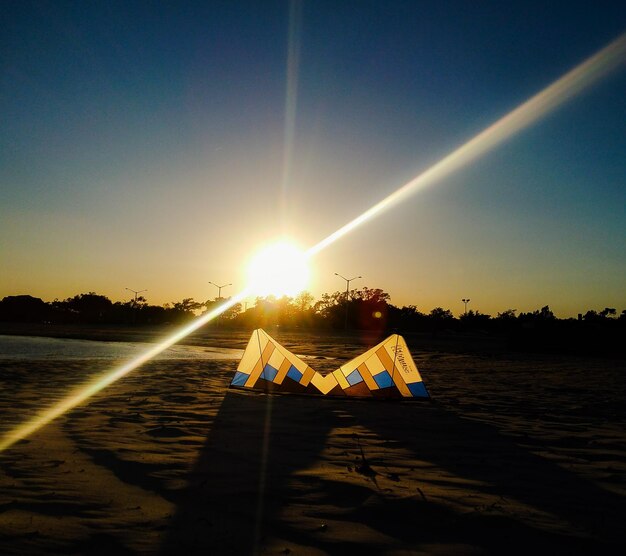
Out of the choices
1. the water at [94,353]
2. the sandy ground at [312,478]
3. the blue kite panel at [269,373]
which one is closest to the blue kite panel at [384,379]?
the sandy ground at [312,478]

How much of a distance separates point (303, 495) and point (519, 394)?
8.62 meters

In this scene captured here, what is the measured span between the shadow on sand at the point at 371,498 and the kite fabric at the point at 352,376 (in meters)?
3.36

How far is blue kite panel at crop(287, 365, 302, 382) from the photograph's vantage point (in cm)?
1151

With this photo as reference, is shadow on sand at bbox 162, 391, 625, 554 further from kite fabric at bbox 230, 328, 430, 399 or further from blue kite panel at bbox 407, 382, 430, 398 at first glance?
kite fabric at bbox 230, 328, 430, 399

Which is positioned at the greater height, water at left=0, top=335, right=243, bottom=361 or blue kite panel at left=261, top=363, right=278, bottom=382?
water at left=0, top=335, right=243, bottom=361

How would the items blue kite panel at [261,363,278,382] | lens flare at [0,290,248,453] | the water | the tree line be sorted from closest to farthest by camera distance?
lens flare at [0,290,248,453], blue kite panel at [261,363,278,382], the water, the tree line

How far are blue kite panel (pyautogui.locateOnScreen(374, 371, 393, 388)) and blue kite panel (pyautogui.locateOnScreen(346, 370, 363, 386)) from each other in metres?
0.33

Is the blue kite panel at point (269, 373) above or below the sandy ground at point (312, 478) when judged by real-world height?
above

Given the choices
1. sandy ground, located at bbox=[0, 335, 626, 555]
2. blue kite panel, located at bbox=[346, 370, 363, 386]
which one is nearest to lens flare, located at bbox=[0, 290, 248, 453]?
sandy ground, located at bbox=[0, 335, 626, 555]

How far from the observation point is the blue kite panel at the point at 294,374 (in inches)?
453

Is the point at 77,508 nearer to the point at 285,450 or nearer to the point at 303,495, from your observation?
the point at 303,495

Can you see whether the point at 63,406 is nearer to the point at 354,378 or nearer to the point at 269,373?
the point at 269,373

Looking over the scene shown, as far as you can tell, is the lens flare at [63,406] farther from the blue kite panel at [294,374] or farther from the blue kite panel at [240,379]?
the blue kite panel at [294,374]

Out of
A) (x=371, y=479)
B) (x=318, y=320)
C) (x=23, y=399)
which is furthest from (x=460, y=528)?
(x=318, y=320)
